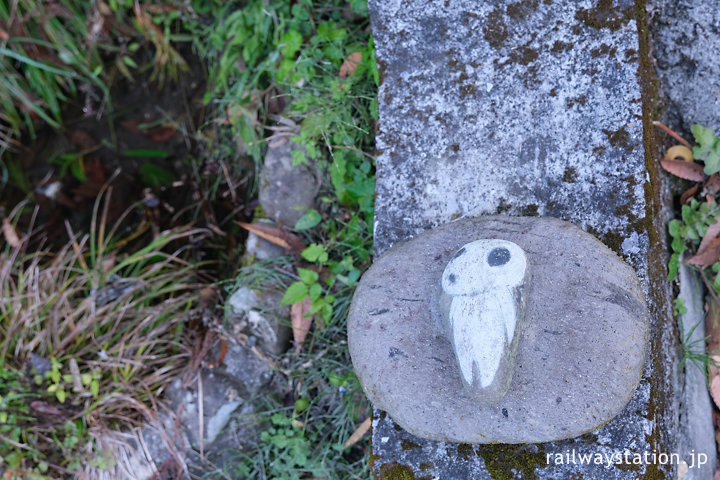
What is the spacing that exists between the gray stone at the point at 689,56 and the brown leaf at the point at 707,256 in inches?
16.4

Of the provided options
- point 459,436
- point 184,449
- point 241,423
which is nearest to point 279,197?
point 241,423

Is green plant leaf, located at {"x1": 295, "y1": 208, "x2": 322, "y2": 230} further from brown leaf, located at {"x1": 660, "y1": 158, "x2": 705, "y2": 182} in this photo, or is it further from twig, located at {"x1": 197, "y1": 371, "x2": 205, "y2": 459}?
brown leaf, located at {"x1": 660, "y1": 158, "x2": 705, "y2": 182}

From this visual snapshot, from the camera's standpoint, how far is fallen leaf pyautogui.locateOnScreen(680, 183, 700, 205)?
6.31ft

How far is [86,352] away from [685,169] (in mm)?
2582

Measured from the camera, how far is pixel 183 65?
3.10 m

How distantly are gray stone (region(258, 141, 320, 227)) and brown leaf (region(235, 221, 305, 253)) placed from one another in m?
0.07

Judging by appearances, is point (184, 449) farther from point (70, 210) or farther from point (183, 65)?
point (183, 65)

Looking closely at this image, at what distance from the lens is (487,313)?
1313 mm

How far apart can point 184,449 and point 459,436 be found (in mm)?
1490

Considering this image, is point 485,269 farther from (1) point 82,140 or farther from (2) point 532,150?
(1) point 82,140

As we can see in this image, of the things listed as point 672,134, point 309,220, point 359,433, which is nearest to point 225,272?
point 309,220

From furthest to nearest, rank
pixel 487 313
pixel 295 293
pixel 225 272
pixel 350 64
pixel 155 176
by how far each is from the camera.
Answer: pixel 155 176
pixel 225 272
pixel 350 64
pixel 295 293
pixel 487 313

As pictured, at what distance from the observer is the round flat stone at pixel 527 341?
136cm

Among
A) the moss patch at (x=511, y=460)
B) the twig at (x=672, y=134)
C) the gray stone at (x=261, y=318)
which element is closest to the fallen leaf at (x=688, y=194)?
the twig at (x=672, y=134)
